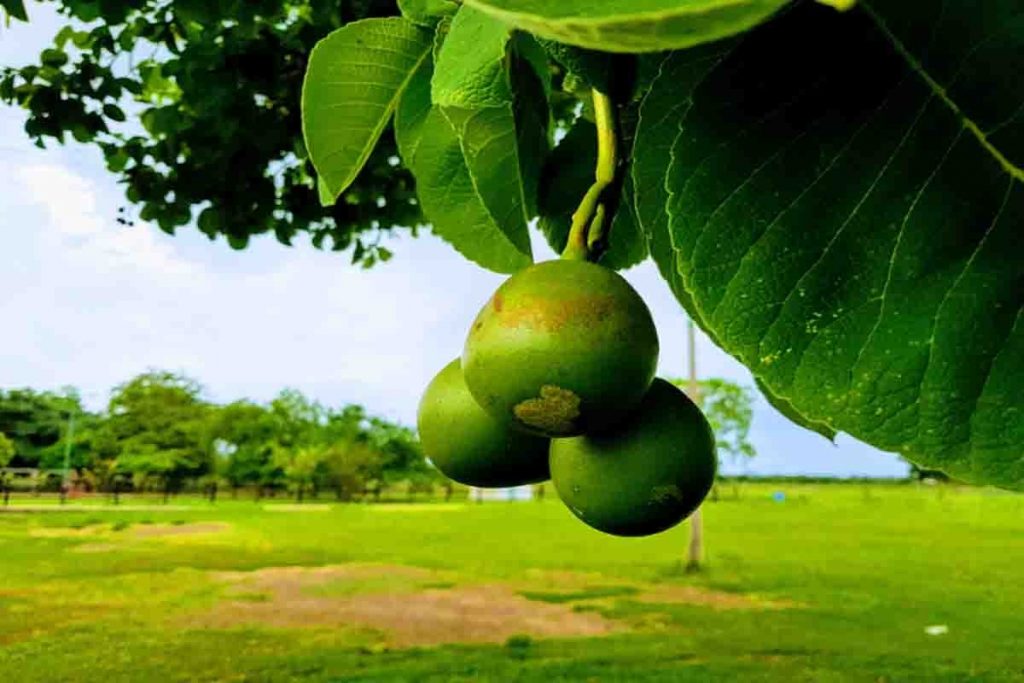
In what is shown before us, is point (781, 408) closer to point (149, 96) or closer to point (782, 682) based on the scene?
point (149, 96)

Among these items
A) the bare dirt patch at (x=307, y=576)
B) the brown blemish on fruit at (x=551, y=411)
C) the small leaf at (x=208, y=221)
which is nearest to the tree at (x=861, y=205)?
the brown blemish on fruit at (x=551, y=411)

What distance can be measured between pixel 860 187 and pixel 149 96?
9107mm

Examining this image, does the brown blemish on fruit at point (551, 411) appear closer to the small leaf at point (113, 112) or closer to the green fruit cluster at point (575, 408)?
the green fruit cluster at point (575, 408)

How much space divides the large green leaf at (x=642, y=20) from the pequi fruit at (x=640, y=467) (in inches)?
19.1

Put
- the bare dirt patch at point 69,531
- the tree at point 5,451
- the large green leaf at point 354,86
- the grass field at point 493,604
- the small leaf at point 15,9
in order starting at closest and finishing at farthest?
the large green leaf at point 354,86, the small leaf at point 15,9, the grass field at point 493,604, the bare dirt patch at point 69,531, the tree at point 5,451

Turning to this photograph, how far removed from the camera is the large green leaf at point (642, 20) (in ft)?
1.45

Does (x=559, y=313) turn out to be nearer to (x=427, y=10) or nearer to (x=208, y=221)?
(x=427, y=10)

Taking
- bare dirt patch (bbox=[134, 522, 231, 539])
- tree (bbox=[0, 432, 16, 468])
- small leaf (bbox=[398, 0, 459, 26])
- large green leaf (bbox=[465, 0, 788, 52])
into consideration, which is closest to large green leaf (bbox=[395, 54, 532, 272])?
small leaf (bbox=[398, 0, 459, 26])

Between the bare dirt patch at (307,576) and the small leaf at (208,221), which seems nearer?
the small leaf at (208,221)

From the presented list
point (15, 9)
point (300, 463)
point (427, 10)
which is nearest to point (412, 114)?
point (427, 10)

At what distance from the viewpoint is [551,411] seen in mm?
816

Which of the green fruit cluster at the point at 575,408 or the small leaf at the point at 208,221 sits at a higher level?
the small leaf at the point at 208,221

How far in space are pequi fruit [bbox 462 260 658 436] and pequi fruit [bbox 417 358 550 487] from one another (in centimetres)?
12

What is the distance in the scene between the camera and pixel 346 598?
1981 centimetres
